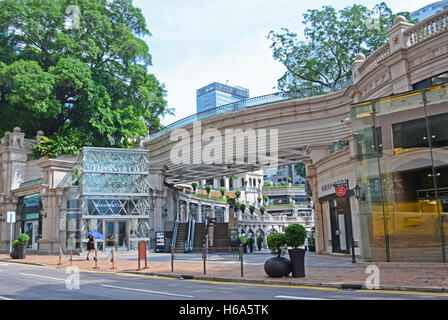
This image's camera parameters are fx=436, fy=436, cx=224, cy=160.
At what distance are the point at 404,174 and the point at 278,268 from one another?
6295 millimetres

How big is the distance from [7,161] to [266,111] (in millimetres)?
24989

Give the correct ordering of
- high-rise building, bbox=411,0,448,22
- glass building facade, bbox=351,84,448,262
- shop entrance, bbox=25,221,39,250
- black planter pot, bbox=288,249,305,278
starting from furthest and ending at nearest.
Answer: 1. high-rise building, bbox=411,0,448,22
2. shop entrance, bbox=25,221,39,250
3. glass building facade, bbox=351,84,448,262
4. black planter pot, bbox=288,249,305,278

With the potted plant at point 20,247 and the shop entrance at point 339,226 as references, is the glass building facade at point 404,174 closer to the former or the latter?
the shop entrance at point 339,226

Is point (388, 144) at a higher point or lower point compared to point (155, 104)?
lower

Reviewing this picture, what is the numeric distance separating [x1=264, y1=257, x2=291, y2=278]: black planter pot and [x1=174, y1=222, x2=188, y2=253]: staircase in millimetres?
20943

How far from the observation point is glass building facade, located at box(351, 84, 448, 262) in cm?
1549

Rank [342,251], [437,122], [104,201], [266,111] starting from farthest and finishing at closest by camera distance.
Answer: [104,201], [266,111], [342,251], [437,122]

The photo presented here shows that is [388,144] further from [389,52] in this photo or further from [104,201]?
[104,201]

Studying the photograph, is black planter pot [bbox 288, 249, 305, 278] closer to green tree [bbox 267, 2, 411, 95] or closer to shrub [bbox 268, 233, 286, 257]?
shrub [bbox 268, 233, 286, 257]

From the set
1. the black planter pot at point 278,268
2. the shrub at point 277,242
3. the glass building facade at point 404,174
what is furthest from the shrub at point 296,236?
the glass building facade at point 404,174

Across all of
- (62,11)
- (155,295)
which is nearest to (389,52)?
(155,295)

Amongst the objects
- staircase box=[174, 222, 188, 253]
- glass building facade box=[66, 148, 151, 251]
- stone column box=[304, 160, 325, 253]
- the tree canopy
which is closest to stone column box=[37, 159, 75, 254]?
glass building facade box=[66, 148, 151, 251]

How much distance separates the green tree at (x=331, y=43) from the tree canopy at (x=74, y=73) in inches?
592

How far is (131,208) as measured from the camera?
3362 centimetres
